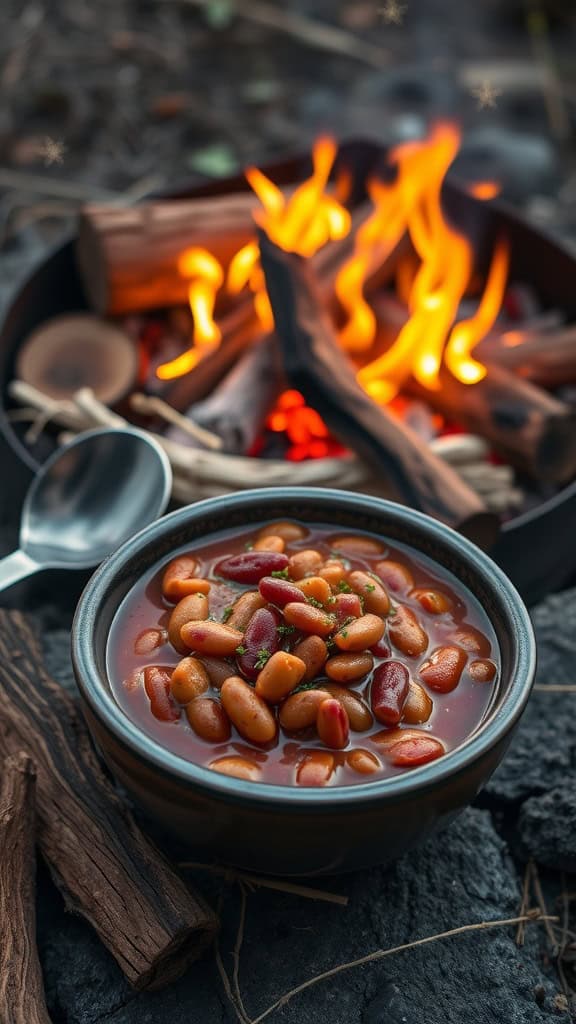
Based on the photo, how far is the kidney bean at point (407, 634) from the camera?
205 centimetres

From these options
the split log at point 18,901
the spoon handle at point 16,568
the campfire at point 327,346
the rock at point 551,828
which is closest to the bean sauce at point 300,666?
the split log at point 18,901

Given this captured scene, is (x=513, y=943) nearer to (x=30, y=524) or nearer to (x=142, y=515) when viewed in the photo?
(x=142, y=515)

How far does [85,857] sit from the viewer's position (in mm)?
2070

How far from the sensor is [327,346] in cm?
323

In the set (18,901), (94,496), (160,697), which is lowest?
(18,901)

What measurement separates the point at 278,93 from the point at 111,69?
998mm

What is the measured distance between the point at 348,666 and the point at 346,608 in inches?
4.9

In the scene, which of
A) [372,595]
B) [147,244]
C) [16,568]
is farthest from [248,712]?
[147,244]

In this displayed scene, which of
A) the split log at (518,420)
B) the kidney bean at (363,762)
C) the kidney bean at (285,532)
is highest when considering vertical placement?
the kidney bean at (285,532)

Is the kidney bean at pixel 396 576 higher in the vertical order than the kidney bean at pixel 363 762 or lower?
higher

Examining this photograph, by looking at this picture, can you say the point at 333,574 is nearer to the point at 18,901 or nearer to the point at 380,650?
the point at 380,650

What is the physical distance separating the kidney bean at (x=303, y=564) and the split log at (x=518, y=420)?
1.32m

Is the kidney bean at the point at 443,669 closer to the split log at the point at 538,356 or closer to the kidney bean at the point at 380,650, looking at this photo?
the kidney bean at the point at 380,650

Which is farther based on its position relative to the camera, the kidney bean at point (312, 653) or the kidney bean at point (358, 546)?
the kidney bean at point (358, 546)
